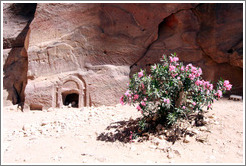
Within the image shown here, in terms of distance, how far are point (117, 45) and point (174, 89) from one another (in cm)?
306

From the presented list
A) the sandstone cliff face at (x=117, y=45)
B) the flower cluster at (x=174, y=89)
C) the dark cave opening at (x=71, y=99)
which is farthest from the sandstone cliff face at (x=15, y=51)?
the flower cluster at (x=174, y=89)

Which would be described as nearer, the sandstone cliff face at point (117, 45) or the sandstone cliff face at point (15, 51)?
the sandstone cliff face at point (117, 45)

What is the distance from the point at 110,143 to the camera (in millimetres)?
3408

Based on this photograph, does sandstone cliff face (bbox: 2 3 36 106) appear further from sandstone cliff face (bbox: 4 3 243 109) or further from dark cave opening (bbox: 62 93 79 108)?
dark cave opening (bbox: 62 93 79 108)

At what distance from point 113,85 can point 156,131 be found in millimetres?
2590

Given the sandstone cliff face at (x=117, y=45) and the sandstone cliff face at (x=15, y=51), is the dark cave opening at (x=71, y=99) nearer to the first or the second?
the sandstone cliff face at (x=117, y=45)

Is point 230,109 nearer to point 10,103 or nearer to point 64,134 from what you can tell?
point 64,134

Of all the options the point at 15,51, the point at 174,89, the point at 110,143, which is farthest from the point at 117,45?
the point at 15,51

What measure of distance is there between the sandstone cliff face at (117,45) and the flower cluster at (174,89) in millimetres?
2369

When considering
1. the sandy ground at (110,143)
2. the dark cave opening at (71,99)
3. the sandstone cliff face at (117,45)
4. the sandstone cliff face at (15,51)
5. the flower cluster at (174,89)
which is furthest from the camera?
the sandstone cliff face at (15,51)

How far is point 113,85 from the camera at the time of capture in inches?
228

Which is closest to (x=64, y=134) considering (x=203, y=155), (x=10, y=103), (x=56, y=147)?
(x=56, y=147)

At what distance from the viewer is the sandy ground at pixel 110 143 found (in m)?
2.90

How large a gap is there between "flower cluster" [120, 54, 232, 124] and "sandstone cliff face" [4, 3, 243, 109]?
237 cm
